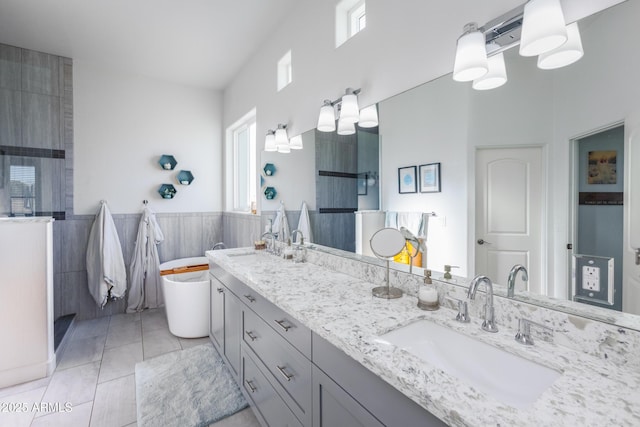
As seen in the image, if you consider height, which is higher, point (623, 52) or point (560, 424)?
point (623, 52)

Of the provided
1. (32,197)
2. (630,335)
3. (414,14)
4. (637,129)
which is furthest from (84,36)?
(630,335)

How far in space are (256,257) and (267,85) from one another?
1691 mm

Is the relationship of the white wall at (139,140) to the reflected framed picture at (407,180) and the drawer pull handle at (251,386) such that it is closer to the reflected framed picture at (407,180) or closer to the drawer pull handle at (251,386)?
the drawer pull handle at (251,386)

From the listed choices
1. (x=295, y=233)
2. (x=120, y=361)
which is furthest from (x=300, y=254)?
(x=120, y=361)

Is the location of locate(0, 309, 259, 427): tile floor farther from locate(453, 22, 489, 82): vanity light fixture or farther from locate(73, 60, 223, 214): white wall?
locate(453, 22, 489, 82): vanity light fixture

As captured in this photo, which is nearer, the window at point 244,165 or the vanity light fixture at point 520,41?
the vanity light fixture at point 520,41

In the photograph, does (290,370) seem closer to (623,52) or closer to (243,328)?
(243,328)

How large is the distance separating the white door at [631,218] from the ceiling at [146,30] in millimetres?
2368

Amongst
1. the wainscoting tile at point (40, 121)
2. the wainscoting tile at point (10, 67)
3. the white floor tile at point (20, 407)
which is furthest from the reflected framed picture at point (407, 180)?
the wainscoting tile at point (10, 67)

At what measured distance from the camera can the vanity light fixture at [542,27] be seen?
2.91 feet

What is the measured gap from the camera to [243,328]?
1808 millimetres

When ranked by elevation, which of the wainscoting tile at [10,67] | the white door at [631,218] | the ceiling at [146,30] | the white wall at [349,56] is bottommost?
the white door at [631,218]

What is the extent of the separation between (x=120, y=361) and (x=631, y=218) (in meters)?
3.25

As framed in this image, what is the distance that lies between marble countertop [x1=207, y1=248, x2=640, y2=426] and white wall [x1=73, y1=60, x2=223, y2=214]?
295 centimetres
